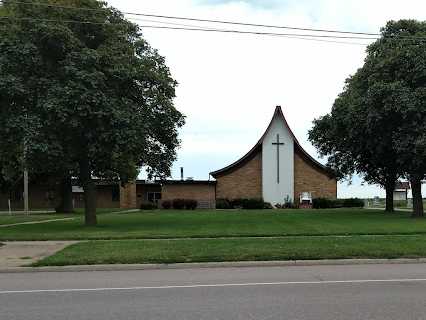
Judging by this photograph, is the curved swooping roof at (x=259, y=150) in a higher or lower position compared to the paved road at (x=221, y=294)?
higher

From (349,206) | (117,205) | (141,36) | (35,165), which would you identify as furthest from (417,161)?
(117,205)

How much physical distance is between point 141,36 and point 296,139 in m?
37.2

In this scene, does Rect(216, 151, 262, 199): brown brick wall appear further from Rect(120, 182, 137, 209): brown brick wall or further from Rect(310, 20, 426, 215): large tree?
Rect(310, 20, 426, 215): large tree

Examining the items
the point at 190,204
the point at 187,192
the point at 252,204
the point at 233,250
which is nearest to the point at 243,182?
the point at 252,204

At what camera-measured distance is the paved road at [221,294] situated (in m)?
8.20

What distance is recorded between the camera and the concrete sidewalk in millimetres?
14805

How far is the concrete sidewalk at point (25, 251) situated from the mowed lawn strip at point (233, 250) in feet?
1.72

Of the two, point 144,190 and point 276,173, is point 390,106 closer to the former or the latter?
point 276,173

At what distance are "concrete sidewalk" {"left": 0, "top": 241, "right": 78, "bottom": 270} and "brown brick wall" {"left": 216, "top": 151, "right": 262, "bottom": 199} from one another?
42.6 meters

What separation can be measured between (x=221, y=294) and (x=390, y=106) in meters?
23.5

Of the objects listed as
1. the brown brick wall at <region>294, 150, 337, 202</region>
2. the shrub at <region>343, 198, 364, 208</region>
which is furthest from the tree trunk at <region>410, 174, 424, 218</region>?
the brown brick wall at <region>294, 150, 337, 202</region>

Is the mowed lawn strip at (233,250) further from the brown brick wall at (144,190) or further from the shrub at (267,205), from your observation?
the brown brick wall at (144,190)

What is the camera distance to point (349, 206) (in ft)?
200

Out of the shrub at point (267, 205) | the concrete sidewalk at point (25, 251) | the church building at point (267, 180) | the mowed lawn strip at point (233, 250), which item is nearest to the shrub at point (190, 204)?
the church building at point (267, 180)
